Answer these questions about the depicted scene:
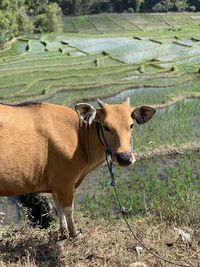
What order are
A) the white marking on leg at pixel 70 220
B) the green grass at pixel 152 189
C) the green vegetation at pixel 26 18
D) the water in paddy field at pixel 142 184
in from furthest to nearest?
the green vegetation at pixel 26 18 < the water in paddy field at pixel 142 184 < the green grass at pixel 152 189 < the white marking on leg at pixel 70 220

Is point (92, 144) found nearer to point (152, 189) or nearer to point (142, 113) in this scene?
point (142, 113)

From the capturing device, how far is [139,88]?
52.3ft

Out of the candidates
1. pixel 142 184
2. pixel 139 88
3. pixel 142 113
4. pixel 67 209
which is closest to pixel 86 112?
pixel 142 113

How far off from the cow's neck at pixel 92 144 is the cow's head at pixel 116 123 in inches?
7.8

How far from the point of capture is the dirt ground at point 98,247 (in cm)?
405

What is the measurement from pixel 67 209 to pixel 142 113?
49.5 inches

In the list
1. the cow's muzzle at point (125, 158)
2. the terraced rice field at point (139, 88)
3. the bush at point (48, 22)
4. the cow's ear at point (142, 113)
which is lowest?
the bush at point (48, 22)

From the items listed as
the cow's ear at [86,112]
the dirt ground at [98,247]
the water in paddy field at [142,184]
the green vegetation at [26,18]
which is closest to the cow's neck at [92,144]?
the cow's ear at [86,112]

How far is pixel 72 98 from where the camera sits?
1447 centimetres

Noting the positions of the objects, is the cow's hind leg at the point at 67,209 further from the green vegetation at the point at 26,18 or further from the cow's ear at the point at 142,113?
the green vegetation at the point at 26,18

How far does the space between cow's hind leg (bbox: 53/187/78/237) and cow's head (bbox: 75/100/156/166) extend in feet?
2.28

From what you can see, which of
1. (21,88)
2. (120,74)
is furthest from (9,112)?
(120,74)

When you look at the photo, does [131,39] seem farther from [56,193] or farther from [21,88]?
[56,193]

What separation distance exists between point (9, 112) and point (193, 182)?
4.45 meters
